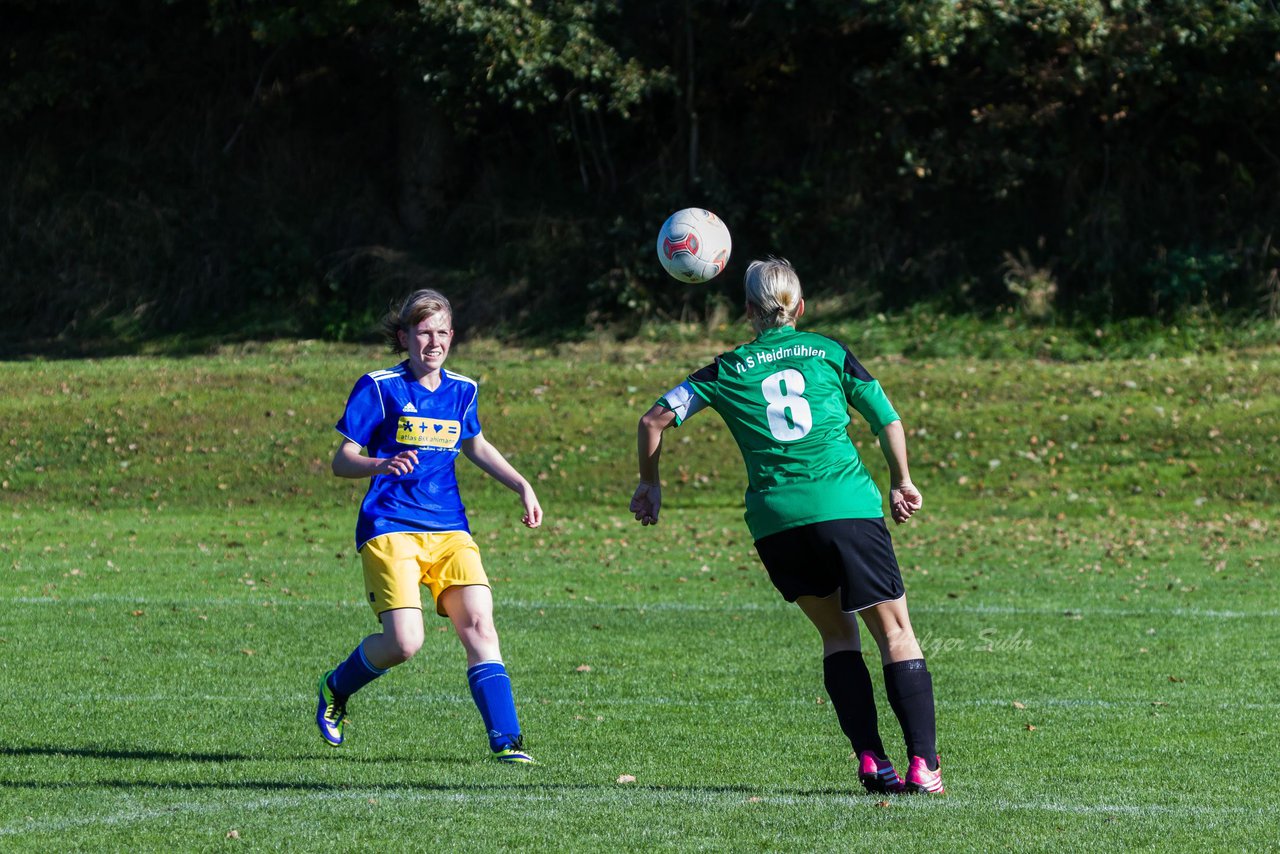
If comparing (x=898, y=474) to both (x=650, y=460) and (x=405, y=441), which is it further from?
(x=405, y=441)

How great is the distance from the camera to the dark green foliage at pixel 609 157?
1070 inches

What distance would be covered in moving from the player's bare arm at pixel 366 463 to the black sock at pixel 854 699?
171 cm

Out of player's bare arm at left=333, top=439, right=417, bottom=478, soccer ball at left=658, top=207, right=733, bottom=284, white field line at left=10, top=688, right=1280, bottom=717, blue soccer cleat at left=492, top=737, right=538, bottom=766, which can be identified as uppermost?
soccer ball at left=658, top=207, right=733, bottom=284

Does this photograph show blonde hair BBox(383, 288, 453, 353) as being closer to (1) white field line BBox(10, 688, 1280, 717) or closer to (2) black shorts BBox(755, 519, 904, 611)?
(2) black shorts BBox(755, 519, 904, 611)

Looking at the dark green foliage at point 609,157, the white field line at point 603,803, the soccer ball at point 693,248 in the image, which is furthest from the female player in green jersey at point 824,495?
the dark green foliage at point 609,157

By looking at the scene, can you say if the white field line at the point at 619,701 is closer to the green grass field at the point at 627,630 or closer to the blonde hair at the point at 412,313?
the green grass field at the point at 627,630

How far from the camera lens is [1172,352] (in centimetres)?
2550

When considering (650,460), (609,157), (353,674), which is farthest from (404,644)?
(609,157)

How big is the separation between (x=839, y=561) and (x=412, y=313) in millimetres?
1967

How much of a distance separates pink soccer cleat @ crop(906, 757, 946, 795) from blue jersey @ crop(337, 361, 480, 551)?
1921 mm

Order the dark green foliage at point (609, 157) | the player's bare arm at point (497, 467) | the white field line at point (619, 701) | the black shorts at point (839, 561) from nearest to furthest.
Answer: the black shorts at point (839, 561)
the player's bare arm at point (497, 467)
the white field line at point (619, 701)
the dark green foliage at point (609, 157)

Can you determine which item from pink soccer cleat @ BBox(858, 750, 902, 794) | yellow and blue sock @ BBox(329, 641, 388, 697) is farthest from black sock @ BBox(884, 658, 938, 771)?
yellow and blue sock @ BBox(329, 641, 388, 697)

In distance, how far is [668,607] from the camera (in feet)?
36.8

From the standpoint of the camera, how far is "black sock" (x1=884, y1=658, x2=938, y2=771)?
5.36 meters
